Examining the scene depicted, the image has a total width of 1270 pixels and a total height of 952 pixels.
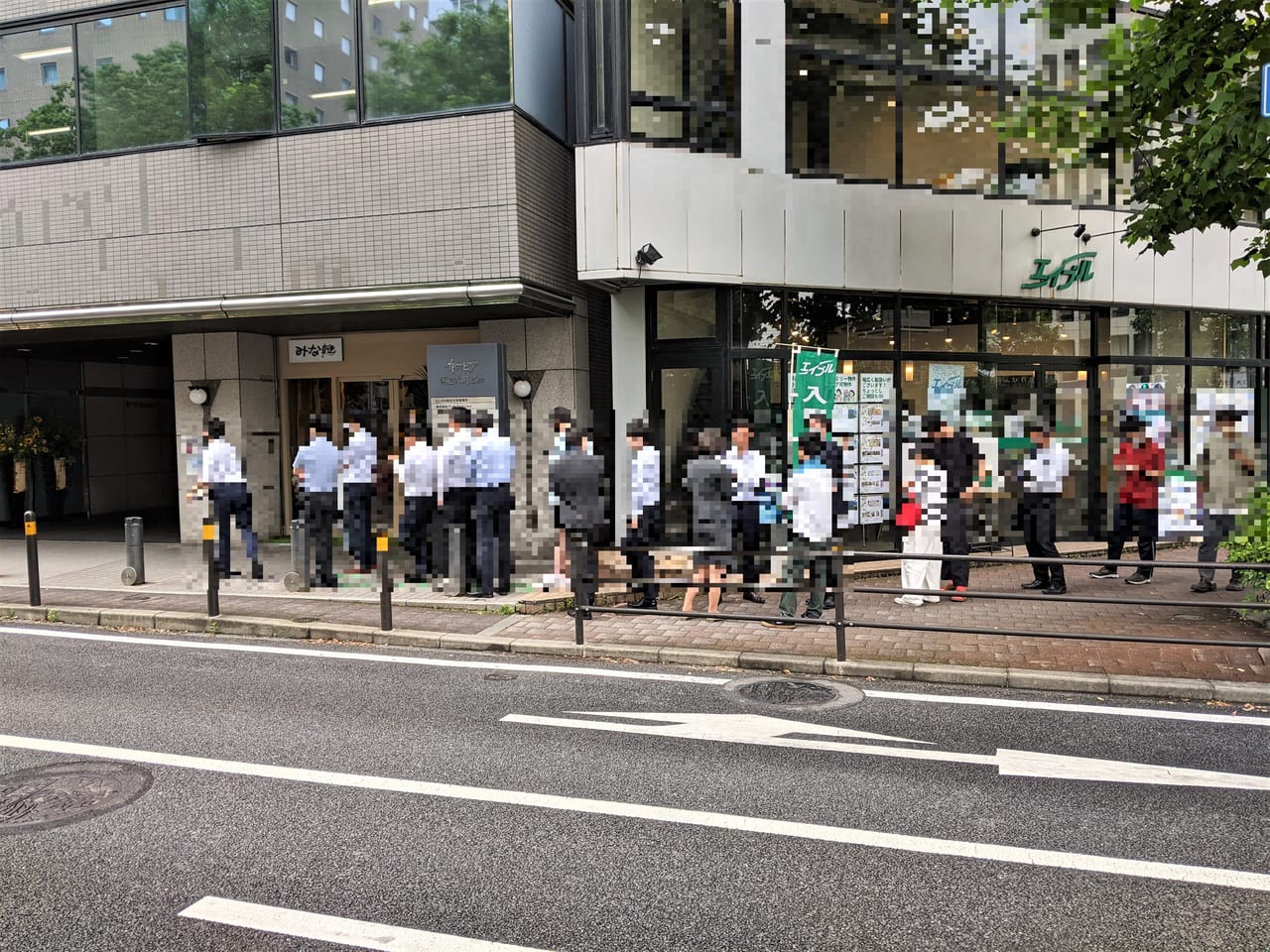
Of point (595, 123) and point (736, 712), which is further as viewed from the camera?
point (595, 123)

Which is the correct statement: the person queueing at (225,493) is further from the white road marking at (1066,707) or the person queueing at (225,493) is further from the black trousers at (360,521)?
the white road marking at (1066,707)

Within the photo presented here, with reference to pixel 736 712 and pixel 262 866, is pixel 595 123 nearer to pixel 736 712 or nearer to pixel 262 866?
pixel 736 712

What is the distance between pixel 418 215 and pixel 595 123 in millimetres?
2515

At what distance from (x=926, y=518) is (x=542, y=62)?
777 cm

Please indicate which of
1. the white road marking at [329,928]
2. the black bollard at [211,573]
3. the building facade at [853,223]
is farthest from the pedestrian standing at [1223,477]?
the black bollard at [211,573]

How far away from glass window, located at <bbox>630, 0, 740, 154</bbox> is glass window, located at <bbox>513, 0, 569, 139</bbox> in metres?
1.34

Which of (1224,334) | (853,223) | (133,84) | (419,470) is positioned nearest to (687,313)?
(853,223)

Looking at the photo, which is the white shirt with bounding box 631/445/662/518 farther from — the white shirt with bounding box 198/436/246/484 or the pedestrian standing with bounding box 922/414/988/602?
the white shirt with bounding box 198/436/246/484

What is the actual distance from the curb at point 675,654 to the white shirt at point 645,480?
187cm

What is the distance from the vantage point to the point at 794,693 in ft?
22.0

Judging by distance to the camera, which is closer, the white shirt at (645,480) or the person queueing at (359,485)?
the white shirt at (645,480)

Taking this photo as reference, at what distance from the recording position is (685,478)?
890 cm

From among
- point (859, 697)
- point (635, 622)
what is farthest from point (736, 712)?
point (635, 622)

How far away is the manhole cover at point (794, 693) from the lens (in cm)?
643
